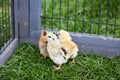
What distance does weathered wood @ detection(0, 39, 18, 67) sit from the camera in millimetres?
5121

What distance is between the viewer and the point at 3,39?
5.39 meters

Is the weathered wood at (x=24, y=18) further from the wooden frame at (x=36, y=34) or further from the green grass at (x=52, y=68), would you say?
the green grass at (x=52, y=68)

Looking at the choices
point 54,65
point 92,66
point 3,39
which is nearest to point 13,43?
point 3,39

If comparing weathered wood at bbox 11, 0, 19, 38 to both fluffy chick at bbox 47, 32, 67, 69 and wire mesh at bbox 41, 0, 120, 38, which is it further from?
fluffy chick at bbox 47, 32, 67, 69

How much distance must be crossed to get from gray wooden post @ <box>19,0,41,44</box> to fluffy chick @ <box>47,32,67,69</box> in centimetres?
46

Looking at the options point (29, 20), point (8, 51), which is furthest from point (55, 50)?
point (29, 20)

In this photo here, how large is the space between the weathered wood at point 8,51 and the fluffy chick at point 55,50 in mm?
449

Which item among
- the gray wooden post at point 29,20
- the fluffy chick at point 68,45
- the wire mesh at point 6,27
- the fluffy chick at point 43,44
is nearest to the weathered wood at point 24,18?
the gray wooden post at point 29,20

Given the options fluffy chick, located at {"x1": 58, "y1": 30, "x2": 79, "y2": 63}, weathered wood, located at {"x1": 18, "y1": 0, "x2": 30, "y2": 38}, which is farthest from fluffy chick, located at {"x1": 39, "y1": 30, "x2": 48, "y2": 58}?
weathered wood, located at {"x1": 18, "y1": 0, "x2": 30, "y2": 38}

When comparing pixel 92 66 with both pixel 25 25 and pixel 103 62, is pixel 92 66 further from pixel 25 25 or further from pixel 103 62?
pixel 25 25

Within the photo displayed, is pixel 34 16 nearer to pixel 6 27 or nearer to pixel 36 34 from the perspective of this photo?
pixel 36 34

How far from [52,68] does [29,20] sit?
694mm

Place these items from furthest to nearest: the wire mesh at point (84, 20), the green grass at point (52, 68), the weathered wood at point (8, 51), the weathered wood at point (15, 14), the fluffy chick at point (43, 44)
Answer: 1. the wire mesh at point (84, 20)
2. the weathered wood at point (15, 14)
3. the fluffy chick at point (43, 44)
4. the weathered wood at point (8, 51)
5. the green grass at point (52, 68)

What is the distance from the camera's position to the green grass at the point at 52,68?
4980 mm
